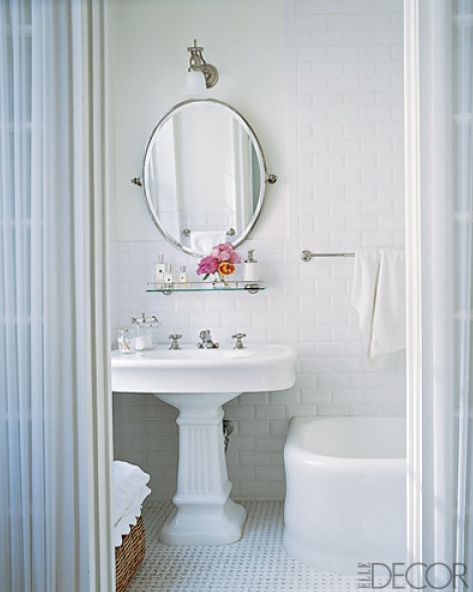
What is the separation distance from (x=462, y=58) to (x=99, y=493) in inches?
53.7

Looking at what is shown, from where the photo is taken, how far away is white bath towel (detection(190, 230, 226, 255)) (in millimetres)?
3592

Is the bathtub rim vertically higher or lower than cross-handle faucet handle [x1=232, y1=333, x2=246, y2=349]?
lower

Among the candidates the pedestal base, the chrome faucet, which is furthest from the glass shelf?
the pedestal base

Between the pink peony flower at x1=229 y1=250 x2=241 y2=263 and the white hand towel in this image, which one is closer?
the white hand towel

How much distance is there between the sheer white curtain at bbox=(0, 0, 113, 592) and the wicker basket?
86 cm

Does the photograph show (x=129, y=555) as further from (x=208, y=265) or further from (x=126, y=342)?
(x=208, y=265)

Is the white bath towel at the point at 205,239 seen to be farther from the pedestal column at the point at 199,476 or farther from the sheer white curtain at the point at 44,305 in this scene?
the sheer white curtain at the point at 44,305

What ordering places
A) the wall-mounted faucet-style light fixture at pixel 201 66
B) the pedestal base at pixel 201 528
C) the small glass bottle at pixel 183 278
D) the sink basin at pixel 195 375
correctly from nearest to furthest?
the sink basin at pixel 195 375 → the pedestal base at pixel 201 528 → the wall-mounted faucet-style light fixture at pixel 201 66 → the small glass bottle at pixel 183 278

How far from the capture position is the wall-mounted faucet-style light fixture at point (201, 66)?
347 centimetres

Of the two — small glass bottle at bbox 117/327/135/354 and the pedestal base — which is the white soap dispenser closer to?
small glass bottle at bbox 117/327/135/354

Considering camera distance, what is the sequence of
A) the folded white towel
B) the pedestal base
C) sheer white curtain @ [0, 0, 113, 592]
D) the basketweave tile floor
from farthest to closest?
the pedestal base < the basketweave tile floor < the folded white towel < sheer white curtain @ [0, 0, 113, 592]

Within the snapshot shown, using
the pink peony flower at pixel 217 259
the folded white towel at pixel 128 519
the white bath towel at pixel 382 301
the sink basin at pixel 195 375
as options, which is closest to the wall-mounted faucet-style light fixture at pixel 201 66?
the pink peony flower at pixel 217 259

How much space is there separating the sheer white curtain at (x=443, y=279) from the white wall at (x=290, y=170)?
1.93 meters

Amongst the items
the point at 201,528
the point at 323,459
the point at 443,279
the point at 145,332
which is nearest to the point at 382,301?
the point at 323,459
